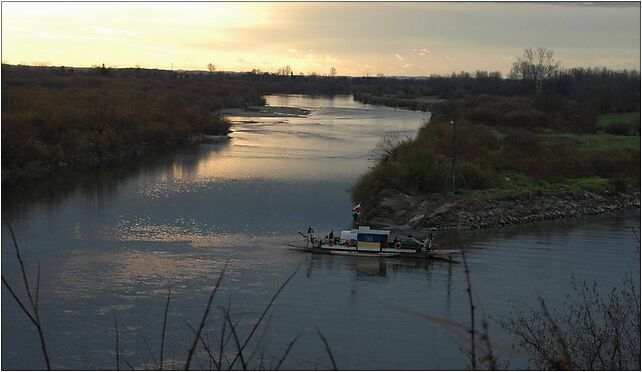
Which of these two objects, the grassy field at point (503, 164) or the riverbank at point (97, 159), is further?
the riverbank at point (97, 159)

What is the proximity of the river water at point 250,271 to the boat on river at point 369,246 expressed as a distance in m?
0.39

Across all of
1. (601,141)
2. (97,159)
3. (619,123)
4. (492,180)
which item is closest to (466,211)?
(492,180)

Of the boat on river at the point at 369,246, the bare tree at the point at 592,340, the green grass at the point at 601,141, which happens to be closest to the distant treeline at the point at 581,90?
the green grass at the point at 601,141

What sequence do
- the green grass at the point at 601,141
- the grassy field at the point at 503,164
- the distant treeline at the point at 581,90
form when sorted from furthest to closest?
the distant treeline at the point at 581,90 < the green grass at the point at 601,141 < the grassy field at the point at 503,164

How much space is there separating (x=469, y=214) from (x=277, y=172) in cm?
753

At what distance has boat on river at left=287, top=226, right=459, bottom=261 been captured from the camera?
15.8 meters

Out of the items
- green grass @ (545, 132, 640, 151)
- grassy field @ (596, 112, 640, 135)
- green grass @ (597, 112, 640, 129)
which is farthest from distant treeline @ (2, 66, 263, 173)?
green grass @ (597, 112, 640, 129)

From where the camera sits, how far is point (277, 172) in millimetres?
25016

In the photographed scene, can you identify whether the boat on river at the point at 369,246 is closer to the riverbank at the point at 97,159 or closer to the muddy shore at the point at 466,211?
the muddy shore at the point at 466,211

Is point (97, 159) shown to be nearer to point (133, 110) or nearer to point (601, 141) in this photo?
point (133, 110)

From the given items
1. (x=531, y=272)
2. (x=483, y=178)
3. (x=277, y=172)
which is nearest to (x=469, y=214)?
(x=483, y=178)

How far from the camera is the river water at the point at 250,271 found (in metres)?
10.0

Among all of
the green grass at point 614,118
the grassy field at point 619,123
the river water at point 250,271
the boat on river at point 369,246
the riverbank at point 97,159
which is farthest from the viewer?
the green grass at point 614,118

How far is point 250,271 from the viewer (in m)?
13.8
